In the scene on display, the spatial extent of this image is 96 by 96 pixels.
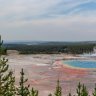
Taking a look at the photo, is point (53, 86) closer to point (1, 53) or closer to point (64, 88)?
point (64, 88)

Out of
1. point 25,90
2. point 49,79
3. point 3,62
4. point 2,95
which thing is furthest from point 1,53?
point 49,79

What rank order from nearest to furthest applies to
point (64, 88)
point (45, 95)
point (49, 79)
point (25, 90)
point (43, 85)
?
1. point (25, 90)
2. point (45, 95)
3. point (64, 88)
4. point (43, 85)
5. point (49, 79)

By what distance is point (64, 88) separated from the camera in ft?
207

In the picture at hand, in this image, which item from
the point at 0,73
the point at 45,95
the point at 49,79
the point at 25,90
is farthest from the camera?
the point at 49,79

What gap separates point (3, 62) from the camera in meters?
18.4

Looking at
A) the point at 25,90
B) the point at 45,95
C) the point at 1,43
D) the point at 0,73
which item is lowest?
the point at 45,95

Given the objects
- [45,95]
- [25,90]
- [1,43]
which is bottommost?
[45,95]

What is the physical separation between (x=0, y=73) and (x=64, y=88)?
4581 cm

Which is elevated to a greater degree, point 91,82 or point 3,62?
point 3,62

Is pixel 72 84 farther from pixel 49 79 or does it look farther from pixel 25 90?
pixel 25 90

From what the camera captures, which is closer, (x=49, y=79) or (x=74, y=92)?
(x=74, y=92)

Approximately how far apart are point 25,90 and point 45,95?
3013 centimetres

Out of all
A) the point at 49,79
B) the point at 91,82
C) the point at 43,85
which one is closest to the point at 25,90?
the point at 43,85

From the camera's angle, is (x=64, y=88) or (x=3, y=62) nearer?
(x=3, y=62)
